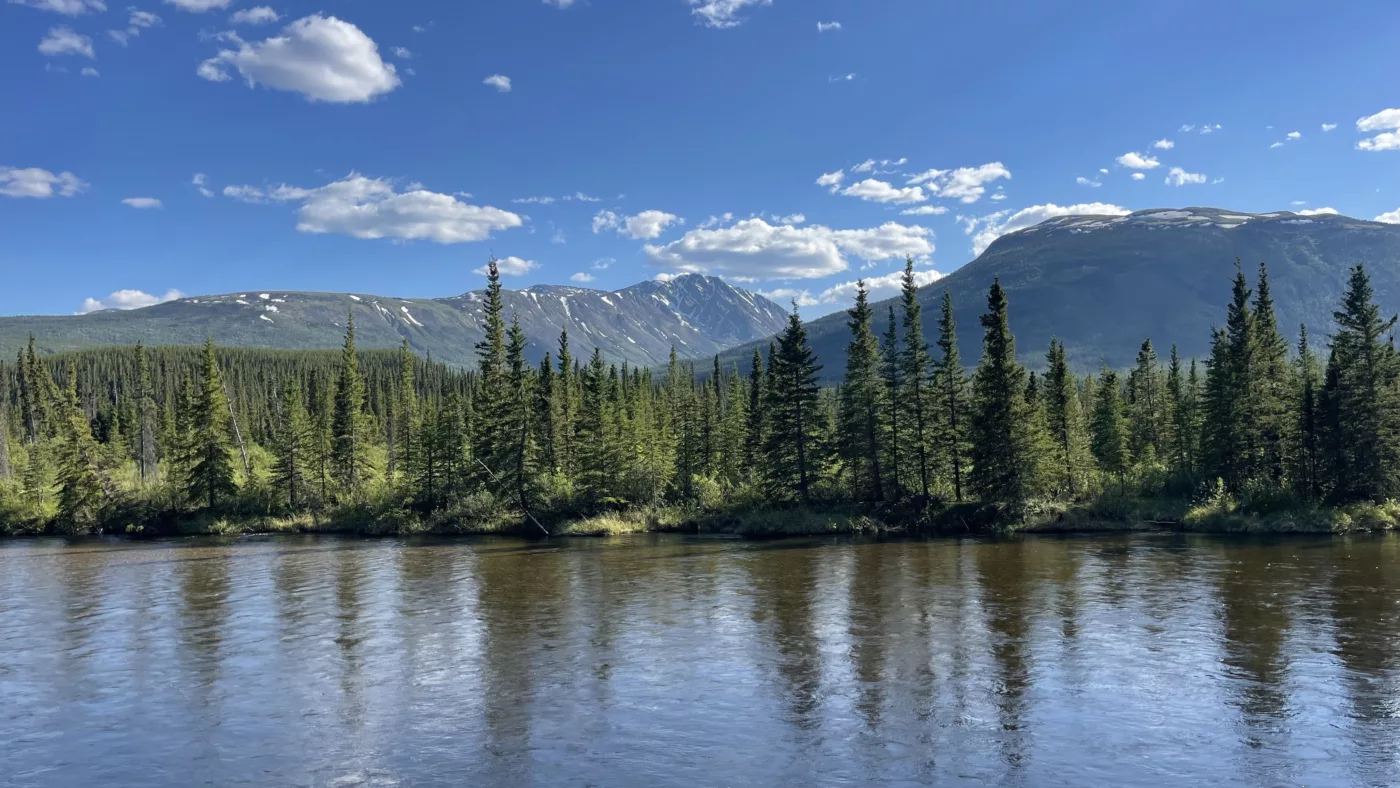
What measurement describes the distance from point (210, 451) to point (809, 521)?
2181 inches

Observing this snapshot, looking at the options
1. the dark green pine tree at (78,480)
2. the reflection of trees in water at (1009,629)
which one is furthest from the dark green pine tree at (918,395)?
the dark green pine tree at (78,480)

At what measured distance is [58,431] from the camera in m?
89.3

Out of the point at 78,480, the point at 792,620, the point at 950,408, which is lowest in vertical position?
the point at 792,620

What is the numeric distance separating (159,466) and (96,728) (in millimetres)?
107542

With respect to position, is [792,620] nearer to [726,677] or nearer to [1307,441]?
[726,677]

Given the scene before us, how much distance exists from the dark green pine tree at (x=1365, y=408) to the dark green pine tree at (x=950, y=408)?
24.7m

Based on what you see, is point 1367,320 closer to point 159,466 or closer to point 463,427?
point 463,427

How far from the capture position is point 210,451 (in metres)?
77.0

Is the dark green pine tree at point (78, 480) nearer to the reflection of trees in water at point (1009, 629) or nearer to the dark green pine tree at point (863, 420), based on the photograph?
the dark green pine tree at point (863, 420)

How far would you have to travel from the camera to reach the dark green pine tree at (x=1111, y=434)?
255ft

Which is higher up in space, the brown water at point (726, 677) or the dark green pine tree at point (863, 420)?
the dark green pine tree at point (863, 420)

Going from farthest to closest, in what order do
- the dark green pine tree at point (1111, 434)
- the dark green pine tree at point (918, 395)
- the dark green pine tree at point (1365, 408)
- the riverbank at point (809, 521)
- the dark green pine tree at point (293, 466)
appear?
1. the dark green pine tree at point (293, 466)
2. the dark green pine tree at point (1111, 434)
3. the dark green pine tree at point (918, 395)
4. the riverbank at point (809, 521)
5. the dark green pine tree at point (1365, 408)

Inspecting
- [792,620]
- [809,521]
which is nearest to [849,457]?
[809,521]

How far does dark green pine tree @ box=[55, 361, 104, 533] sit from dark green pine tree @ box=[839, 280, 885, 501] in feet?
218
